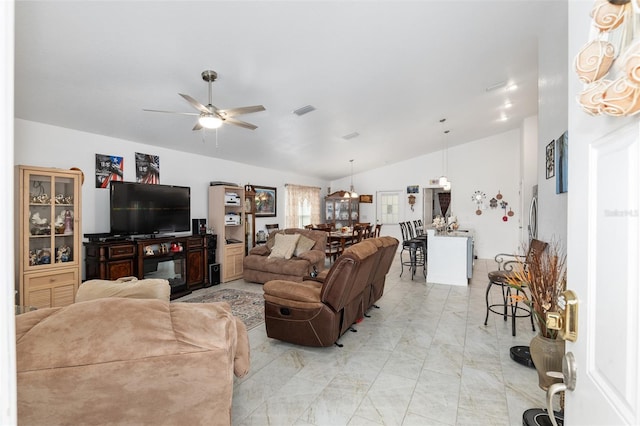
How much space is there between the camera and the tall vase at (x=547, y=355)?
188cm

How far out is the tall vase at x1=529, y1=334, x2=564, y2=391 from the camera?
6.15 feet

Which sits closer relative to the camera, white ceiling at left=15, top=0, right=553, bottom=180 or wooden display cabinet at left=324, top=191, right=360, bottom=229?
white ceiling at left=15, top=0, right=553, bottom=180

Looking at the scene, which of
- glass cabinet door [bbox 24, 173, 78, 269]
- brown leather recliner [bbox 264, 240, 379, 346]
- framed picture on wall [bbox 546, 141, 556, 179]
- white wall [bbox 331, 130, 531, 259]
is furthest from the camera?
white wall [bbox 331, 130, 531, 259]

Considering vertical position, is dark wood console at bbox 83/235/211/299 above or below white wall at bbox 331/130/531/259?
below

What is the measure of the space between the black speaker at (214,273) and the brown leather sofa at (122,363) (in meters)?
4.40

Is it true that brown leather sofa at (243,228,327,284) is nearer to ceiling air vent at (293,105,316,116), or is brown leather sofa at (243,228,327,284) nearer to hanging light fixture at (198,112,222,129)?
ceiling air vent at (293,105,316,116)

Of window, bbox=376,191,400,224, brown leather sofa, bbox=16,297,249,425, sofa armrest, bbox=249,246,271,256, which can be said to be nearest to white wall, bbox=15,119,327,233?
sofa armrest, bbox=249,246,271,256

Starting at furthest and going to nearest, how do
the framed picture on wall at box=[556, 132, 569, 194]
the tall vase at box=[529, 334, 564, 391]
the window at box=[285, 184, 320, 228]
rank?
the window at box=[285, 184, 320, 228]
the framed picture on wall at box=[556, 132, 569, 194]
the tall vase at box=[529, 334, 564, 391]

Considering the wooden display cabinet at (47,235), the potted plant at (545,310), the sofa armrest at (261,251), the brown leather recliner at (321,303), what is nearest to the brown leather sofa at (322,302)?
the brown leather recliner at (321,303)

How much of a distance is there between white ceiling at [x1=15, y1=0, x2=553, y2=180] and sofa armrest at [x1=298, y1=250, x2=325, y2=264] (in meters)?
2.21

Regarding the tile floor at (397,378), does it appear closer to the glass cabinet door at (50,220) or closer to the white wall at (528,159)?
the glass cabinet door at (50,220)

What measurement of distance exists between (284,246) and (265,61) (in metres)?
3.40

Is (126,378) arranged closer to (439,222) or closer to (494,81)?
(494,81)

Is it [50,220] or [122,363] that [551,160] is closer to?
[122,363]
